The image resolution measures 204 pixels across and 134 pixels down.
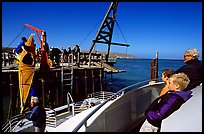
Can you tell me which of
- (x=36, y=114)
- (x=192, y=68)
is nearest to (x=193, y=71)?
(x=192, y=68)

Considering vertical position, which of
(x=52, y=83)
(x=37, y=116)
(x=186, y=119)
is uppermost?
(x=186, y=119)

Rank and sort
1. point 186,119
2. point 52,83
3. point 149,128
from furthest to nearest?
point 52,83 < point 149,128 < point 186,119

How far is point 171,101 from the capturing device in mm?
2561

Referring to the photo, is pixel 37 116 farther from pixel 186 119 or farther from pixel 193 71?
pixel 193 71

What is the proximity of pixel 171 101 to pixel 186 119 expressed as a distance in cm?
27

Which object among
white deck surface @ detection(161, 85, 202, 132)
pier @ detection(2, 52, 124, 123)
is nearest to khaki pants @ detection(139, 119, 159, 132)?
white deck surface @ detection(161, 85, 202, 132)

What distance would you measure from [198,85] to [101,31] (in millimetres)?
21376

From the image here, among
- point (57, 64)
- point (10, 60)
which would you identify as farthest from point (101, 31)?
point (10, 60)

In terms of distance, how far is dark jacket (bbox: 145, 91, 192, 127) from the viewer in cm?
256

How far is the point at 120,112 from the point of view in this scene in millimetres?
3662

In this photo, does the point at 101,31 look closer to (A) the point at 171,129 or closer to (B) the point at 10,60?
(B) the point at 10,60

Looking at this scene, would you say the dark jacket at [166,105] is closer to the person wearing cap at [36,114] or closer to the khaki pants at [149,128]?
the khaki pants at [149,128]

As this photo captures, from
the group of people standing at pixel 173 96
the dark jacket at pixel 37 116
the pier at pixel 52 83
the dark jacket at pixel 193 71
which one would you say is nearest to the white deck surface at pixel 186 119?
the group of people standing at pixel 173 96

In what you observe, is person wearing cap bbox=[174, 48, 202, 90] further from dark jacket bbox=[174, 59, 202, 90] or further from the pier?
the pier
